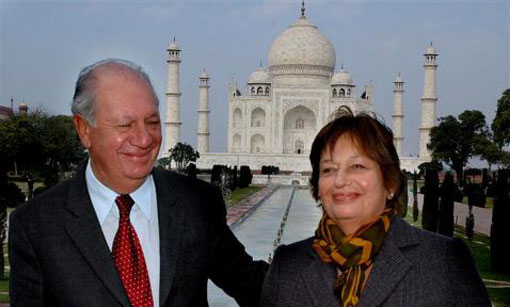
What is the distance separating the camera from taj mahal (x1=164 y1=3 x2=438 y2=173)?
129ft

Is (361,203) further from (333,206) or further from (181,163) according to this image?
(181,163)

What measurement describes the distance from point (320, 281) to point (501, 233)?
275 inches

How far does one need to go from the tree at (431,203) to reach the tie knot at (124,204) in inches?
350

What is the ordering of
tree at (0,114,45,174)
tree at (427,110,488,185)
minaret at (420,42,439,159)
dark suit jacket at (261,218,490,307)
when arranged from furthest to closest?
minaret at (420,42,439,159)
tree at (427,110,488,185)
tree at (0,114,45,174)
dark suit jacket at (261,218,490,307)

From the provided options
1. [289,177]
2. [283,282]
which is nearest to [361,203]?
[283,282]

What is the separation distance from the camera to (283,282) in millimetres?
1811

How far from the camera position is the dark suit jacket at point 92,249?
1776mm

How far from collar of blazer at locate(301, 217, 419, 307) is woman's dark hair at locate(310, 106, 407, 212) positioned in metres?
0.12

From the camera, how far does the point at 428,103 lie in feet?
128

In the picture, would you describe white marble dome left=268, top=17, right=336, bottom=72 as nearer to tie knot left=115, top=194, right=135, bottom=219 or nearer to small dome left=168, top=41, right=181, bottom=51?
small dome left=168, top=41, right=181, bottom=51

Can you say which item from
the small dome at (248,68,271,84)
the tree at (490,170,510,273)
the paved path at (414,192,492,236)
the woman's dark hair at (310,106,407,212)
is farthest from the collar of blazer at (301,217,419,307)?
the small dome at (248,68,271,84)

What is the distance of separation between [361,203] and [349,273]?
199 millimetres

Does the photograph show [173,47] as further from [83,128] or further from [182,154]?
[83,128]

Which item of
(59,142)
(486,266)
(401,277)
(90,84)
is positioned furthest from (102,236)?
(59,142)
